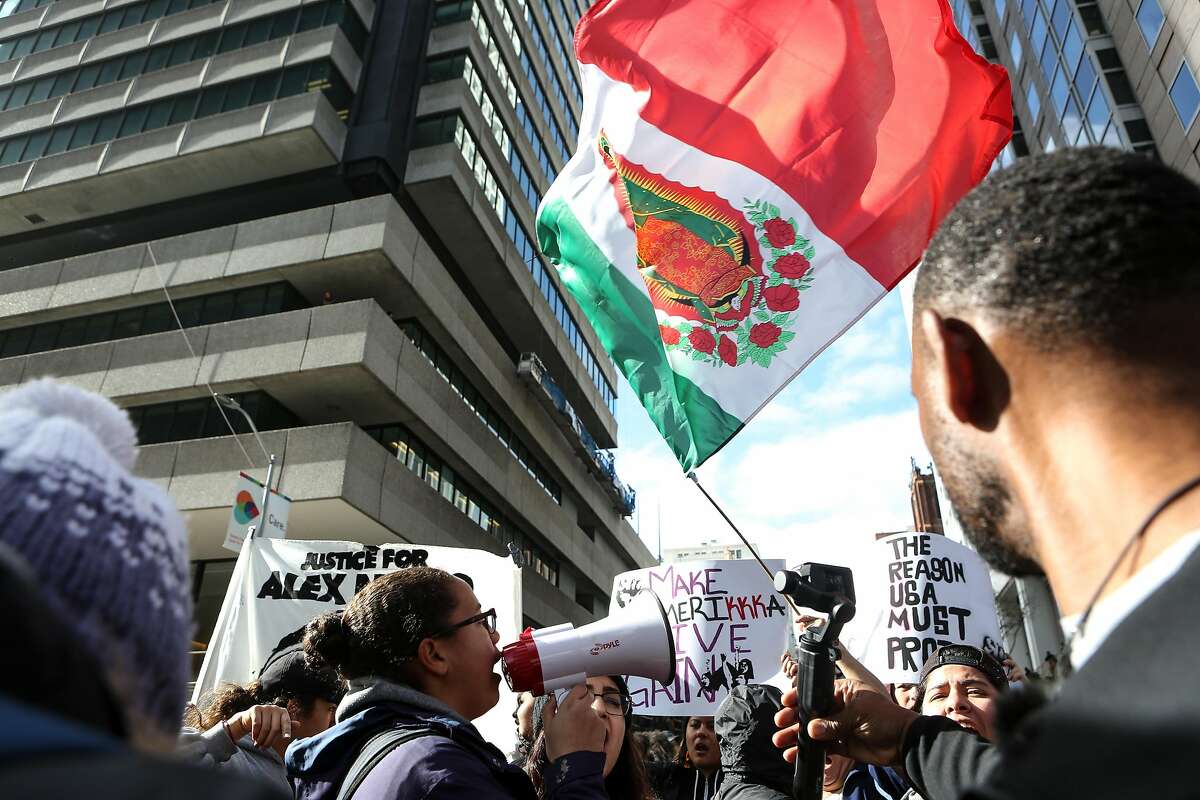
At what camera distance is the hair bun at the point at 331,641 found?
276cm

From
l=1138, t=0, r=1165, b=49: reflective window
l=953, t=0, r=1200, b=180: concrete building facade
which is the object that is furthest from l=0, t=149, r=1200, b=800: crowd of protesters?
l=1138, t=0, r=1165, b=49: reflective window

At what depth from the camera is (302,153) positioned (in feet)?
78.8

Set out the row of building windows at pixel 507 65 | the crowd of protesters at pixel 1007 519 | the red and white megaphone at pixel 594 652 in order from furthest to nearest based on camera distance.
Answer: the row of building windows at pixel 507 65, the red and white megaphone at pixel 594 652, the crowd of protesters at pixel 1007 519

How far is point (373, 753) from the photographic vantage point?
2.23m

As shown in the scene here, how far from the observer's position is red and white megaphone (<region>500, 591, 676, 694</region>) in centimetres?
285

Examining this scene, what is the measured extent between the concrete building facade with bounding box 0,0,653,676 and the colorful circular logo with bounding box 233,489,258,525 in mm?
4850

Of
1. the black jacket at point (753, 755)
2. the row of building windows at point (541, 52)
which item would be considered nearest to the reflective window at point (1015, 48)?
the row of building windows at point (541, 52)

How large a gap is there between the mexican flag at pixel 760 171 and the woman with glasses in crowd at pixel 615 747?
1.57 m

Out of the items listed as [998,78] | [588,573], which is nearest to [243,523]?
[998,78]

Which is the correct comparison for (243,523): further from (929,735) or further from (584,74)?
(929,735)

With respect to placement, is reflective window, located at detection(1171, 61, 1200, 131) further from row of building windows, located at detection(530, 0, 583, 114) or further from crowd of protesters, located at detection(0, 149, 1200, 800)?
row of building windows, located at detection(530, 0, 583, 114)

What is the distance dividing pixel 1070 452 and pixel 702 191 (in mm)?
4310

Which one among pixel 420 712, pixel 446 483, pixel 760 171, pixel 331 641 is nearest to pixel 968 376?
pixel 420 712

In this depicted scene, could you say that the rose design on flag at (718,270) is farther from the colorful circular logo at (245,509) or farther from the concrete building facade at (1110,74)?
the concrete building facade at (1110,74)
